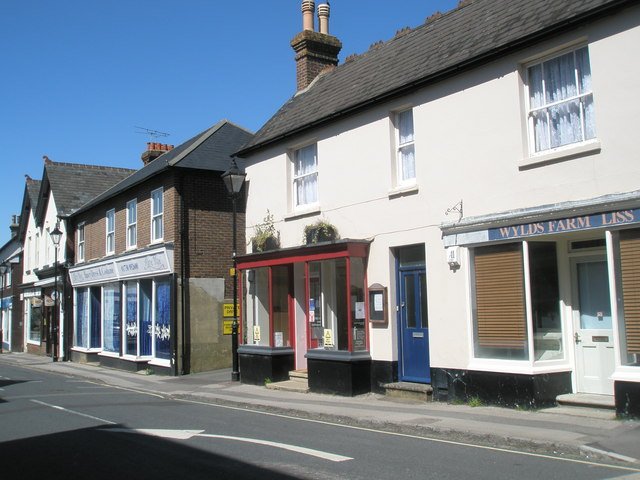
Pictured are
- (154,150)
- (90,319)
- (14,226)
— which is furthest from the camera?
(14,226)

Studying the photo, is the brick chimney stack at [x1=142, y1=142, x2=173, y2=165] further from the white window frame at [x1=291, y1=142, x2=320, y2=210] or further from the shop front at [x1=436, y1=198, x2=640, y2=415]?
the shop front at [x1=436, y1=198, x2=640, y2=415]

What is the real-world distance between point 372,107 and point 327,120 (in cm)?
143

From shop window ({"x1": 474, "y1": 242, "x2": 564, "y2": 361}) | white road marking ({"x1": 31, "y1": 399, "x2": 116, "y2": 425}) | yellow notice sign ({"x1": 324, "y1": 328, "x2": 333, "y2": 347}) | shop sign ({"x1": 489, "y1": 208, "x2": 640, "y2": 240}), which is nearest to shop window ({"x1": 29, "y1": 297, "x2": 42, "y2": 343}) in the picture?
white road marking ({"x1": 31, "y1": 399, "x2": 116, "y2": 425})

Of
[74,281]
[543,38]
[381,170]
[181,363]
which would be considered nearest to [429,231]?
[381,170]

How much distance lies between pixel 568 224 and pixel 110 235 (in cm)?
1909

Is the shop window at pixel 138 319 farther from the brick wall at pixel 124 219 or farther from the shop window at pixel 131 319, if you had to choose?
the brick wall at pixel 124 219

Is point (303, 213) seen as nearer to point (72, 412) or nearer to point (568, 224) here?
point (72, 412)

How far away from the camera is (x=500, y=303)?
440 inches

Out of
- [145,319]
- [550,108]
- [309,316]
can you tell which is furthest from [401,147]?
[145,319]

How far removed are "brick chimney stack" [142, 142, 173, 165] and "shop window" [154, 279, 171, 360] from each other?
28.4 feet

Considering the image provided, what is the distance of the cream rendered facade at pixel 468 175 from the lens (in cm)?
959

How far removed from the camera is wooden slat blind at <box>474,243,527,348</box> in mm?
10898

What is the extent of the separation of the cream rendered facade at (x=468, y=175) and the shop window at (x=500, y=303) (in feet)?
0.58

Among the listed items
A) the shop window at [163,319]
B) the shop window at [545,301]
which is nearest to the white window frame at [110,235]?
the shop window at [163,319]
